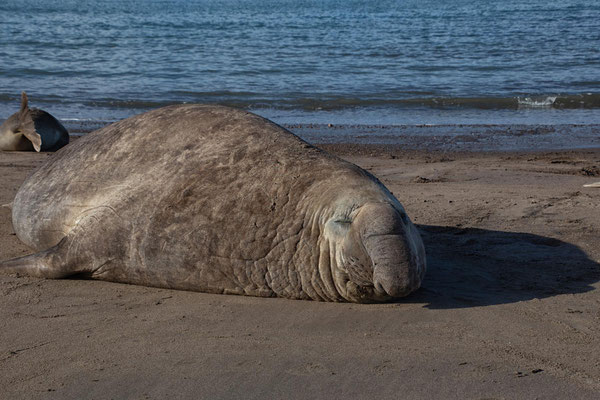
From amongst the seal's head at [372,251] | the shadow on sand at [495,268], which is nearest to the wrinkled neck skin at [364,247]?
the seal's head at [372,251]

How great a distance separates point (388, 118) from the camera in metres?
14.1

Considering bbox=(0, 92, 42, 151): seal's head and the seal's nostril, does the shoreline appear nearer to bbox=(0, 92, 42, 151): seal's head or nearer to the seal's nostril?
bbox=(0, 92, 42, 151): seal's head

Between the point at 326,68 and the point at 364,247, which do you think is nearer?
the point at 364,247

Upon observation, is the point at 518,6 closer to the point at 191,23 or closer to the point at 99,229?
the point at 191,23

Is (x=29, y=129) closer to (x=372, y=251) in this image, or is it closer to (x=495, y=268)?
(x=495, y=268)

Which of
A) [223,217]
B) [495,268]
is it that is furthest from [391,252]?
[495,268]

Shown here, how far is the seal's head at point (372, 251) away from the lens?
365 cm

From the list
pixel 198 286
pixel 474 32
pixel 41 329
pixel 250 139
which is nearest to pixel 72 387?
pixel 41 329

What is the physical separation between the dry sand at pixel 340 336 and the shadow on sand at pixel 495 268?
0.04ft

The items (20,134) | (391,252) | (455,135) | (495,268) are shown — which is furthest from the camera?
(455,135)

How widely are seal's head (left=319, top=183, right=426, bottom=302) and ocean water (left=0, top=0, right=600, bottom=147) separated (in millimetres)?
8065

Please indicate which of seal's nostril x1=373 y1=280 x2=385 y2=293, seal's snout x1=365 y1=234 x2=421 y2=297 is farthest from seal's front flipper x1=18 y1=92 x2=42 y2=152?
seal's snout x1=365 y1=234 x2=421 y2=297

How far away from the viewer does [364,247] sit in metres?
3.76

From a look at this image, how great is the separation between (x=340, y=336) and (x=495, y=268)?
5.11 feet
